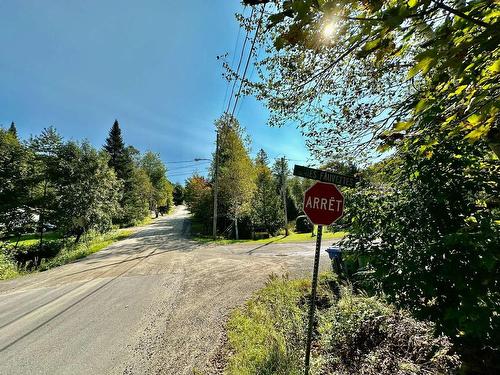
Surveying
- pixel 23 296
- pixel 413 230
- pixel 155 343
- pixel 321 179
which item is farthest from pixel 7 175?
pixel 413 230

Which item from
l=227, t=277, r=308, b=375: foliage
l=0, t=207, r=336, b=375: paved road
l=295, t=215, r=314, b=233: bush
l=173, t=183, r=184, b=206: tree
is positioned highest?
l=173, t=183, r=184, b=206: tree

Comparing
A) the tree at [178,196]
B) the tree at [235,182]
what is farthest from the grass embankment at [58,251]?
the tree at [178,196]

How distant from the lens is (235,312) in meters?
6.17

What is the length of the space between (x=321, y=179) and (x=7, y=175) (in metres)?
20.0

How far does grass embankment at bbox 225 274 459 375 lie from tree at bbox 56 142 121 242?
1770 cm

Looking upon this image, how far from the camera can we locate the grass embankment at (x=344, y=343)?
3.31 metres

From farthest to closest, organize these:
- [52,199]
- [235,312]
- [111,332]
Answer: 1. [52,199]
2. [235,312]
3. [111,332]

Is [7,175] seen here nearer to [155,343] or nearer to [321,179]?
[155,343]

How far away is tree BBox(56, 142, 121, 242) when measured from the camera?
1870 cm

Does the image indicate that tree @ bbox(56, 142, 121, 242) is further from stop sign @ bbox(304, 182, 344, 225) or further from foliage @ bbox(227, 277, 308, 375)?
stop sign @ bbox(304, 182, 344, 225)

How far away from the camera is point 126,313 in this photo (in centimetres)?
674

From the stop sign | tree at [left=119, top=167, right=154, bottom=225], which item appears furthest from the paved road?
tree at [left=119, top=167, right=154, bottom=225]

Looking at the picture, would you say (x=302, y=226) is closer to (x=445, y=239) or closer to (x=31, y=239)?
(x=31, y=239)

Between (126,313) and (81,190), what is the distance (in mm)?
15891
